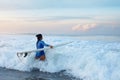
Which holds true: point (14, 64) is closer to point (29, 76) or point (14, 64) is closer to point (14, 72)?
point (14, 72)

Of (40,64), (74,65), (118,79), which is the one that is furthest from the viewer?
(40,64)

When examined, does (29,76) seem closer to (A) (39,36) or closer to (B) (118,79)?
(A) (39,36)

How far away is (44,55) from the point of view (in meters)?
16.0

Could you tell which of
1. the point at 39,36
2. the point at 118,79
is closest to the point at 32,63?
the point at 39,36

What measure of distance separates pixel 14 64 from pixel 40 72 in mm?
2251

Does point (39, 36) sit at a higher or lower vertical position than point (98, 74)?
higher

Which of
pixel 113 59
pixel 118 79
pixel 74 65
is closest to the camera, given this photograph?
pixel 118 79

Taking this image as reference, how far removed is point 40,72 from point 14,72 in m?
1.22

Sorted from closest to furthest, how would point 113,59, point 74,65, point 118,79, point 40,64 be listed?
point 118,79 < point 113,59 < point 74,65 < point 40,64

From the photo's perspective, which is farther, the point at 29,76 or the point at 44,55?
the point at 44,55

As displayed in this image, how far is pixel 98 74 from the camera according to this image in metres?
13.1

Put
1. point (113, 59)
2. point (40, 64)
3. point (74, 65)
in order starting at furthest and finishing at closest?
point (40, 64) → point (74, 65) → point (113, 59)

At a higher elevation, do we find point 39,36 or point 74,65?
point 39,36

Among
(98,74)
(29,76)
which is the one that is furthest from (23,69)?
(98,74)
